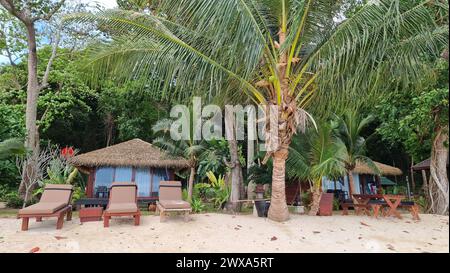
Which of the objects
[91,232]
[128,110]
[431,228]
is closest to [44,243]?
[91,232]

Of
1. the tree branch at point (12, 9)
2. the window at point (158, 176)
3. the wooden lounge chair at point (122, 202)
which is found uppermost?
the tree branch at point (12, 9)

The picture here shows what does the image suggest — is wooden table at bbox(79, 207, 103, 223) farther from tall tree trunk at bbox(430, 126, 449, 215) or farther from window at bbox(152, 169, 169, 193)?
tall tree trunk at bbox(430, 126, 449, 215)

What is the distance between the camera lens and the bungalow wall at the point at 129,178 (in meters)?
13.6

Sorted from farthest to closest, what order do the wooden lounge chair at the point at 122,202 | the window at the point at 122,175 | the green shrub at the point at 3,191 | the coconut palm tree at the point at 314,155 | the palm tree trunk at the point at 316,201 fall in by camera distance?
the window at the point at 122,175
the green shrub at the point at 3,191
the palm tree trunk at the point at 316,201
the coconut palm tree at the point at 314,155
the wooden lounge chair at the point at 122,202

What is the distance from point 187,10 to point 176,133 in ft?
19.1

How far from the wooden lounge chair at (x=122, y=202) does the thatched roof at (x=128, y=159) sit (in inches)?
205

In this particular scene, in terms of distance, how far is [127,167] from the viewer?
14.0m

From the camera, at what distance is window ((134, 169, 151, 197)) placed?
A: 13.9 meters

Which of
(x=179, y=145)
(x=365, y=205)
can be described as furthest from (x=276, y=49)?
(x=179, y=145)

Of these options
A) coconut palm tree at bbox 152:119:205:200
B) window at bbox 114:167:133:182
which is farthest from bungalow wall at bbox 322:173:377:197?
window at bbox 114:167:133:182

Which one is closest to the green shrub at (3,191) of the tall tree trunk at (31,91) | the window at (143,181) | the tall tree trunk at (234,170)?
the tall tree trunk at (31,91)

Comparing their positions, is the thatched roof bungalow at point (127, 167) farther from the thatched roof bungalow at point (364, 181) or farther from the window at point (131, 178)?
the thatched roof bungalow at point (364, 181)

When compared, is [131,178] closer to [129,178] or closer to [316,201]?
[129,178]

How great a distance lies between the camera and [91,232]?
5895 mm
